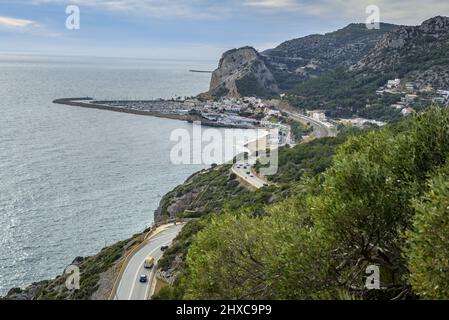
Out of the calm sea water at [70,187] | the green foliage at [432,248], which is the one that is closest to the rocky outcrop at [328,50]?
the calm sea water at [70,187]

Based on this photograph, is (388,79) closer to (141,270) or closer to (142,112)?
(142,112)

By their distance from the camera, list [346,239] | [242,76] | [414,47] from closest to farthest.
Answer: [346,239] → [414,47] → [242,76]

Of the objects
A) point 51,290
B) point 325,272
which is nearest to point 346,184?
point 325,272

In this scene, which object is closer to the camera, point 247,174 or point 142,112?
point 247,174

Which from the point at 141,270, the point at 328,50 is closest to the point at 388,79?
the point at 141,270

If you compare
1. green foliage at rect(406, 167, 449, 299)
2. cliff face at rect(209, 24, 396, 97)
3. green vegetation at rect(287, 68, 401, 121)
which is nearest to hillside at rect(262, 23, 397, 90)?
cliff face at rect(209, 24, 396, 97)
